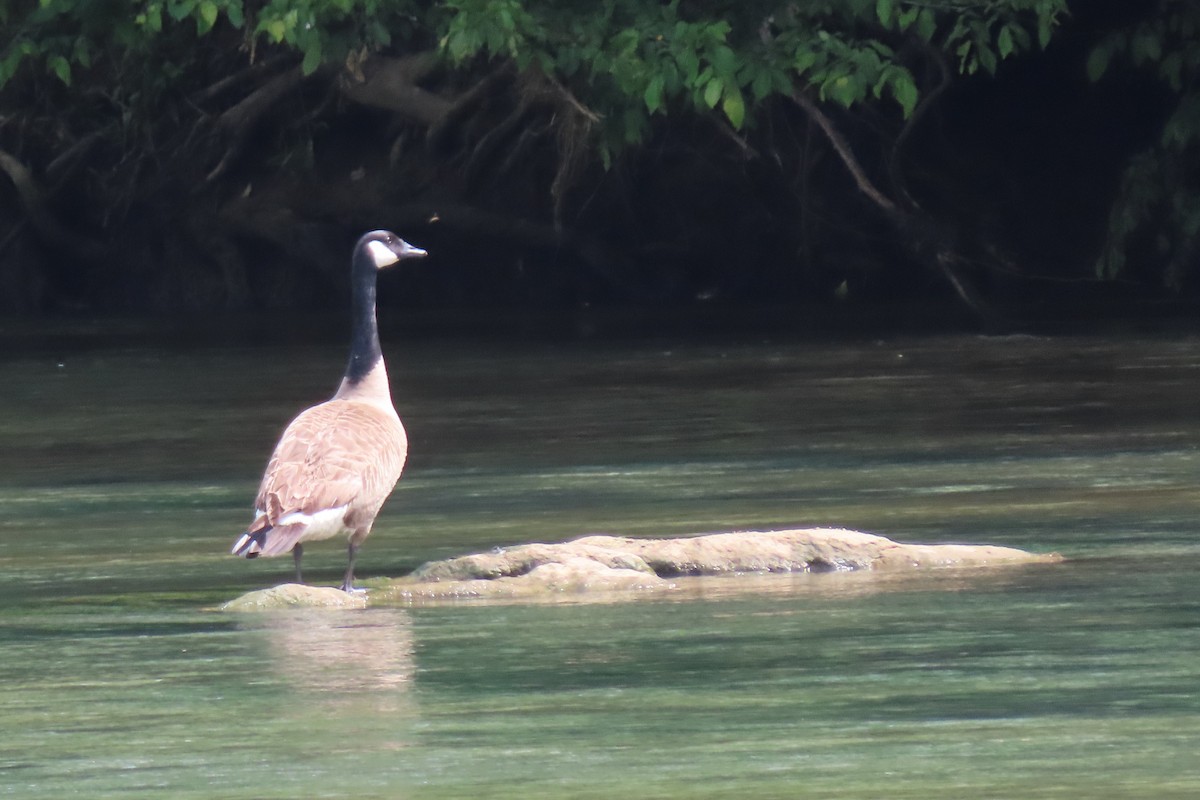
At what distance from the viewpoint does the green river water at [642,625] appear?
545cm

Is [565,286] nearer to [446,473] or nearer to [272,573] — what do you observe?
[446,473]

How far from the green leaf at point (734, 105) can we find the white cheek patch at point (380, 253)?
17.5 feet

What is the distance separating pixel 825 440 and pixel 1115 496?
8.43 feet

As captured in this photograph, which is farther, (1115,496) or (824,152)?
(824,152)

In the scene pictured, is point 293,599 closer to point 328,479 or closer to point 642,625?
point 328,479

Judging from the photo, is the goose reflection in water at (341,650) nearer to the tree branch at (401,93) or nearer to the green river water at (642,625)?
the green river water at (642,625)

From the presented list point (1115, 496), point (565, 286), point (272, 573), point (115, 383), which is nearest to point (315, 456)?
point (272, 573)

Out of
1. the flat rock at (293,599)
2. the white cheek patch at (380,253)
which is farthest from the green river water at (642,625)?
the white cheek patch at (380,253)

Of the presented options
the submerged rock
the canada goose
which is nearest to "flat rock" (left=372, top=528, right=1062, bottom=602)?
the submerged rock

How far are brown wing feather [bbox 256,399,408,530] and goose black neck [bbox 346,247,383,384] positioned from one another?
579 mm

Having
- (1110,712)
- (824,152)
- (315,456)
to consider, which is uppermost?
(824,152)

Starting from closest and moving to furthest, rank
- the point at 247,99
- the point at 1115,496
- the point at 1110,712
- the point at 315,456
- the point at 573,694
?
the point at 1110,712, the point at 573,694, the point at 315,456, the point at 1115,496, the point at 247,99

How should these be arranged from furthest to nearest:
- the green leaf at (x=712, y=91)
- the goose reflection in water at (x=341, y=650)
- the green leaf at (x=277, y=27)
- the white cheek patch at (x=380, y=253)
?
1. the green leaf at (x=277, y=27)
2. the green leaf at (x=712, y=91)
3. the white cheek patch at (x=380, y=253)
4. the goose reflection in water at (x=341, y=650)

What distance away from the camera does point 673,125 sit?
76.6 feet
